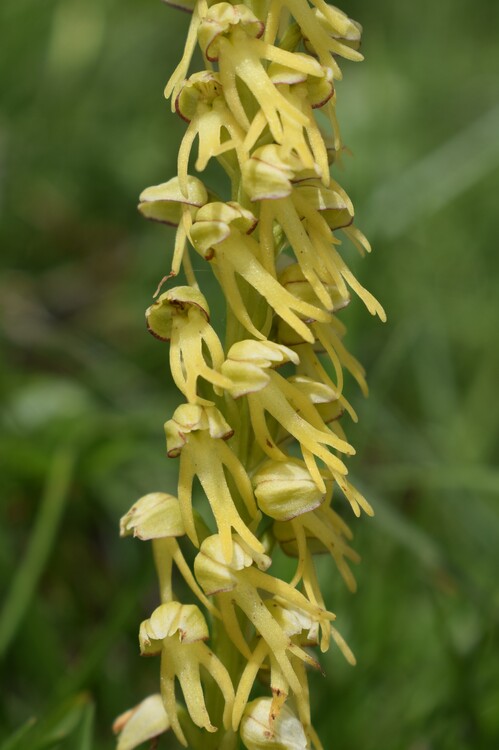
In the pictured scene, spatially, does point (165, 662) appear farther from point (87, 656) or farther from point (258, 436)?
point (87, 656)

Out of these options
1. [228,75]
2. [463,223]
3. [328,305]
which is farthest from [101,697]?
[463,223]

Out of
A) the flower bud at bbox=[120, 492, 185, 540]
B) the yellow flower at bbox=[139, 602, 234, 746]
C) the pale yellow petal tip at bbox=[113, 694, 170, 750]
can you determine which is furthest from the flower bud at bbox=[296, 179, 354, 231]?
the pale yellow petal tip at bbox=[113, 694, 170, 750]

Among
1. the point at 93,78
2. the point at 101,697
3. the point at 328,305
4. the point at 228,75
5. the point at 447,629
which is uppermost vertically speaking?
the point at 228,75

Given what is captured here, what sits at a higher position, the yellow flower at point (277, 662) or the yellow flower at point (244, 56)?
the yellow flower at point (244, 56)

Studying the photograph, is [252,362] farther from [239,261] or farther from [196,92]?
[196,92]

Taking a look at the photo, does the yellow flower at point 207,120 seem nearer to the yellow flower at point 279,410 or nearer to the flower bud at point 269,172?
the flower bud at point 269,172

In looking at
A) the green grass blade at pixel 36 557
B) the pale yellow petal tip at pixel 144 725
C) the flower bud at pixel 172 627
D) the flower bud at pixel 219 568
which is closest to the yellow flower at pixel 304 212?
the flower bud at pixel 219 568

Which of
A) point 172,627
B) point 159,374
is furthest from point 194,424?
point 159,374
